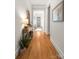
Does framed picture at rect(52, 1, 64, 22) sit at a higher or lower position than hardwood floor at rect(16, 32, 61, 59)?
higher

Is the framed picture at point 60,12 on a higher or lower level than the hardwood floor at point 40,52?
higher

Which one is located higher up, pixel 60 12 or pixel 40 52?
pixel 60 12

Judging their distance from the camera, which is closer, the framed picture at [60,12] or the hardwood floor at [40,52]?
the framed picture at [60,12]

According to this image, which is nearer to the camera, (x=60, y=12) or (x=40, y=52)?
(x=60, y=12)

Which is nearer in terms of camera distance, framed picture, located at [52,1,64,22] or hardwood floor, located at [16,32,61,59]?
framed picture, located at [52,1,64,22]
